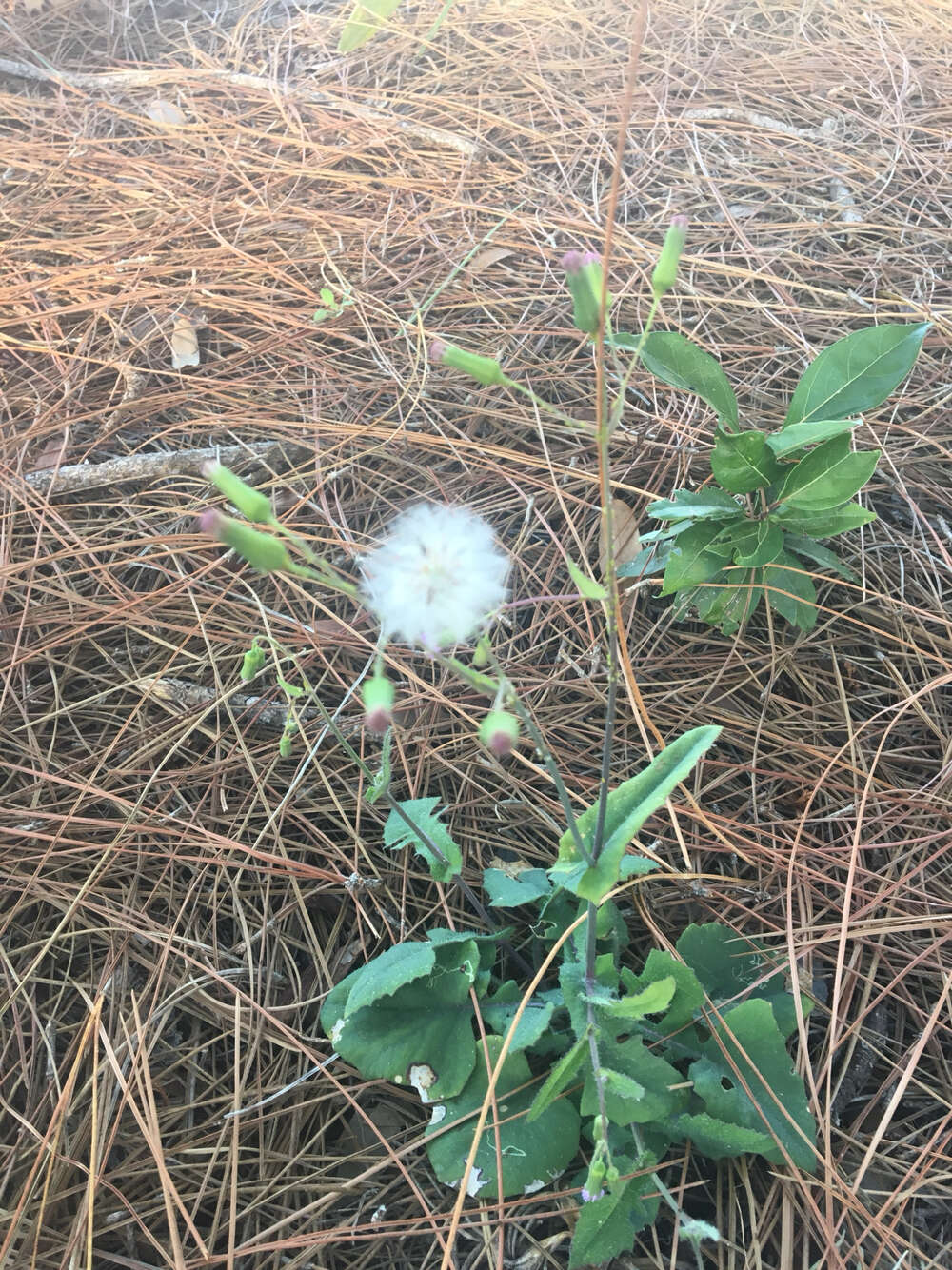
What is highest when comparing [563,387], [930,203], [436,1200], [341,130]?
[930,203]

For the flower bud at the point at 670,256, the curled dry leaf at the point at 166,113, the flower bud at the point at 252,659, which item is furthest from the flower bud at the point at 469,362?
the curled dry leaf at the point at 166,113

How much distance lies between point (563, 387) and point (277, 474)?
29.0 inches

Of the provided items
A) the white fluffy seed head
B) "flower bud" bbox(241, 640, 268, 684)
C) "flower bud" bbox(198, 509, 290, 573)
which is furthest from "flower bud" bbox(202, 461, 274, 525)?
"flower bud" bbox(241, 640, 268, 684)

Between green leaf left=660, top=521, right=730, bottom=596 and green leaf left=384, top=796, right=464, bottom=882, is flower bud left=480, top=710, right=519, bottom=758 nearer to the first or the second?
green leaf left=384, top=796, right=464, bottom=882

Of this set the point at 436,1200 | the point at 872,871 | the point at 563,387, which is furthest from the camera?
the point at 563,387

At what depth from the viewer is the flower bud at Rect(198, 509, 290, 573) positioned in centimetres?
81

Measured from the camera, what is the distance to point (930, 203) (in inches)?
95.8

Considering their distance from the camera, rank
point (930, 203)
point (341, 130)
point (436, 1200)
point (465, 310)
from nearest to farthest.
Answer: point (436, 1200) < point (465, 310) < point (930, 203) < point (341, 130)

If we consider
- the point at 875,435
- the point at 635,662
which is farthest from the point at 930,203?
the point at 635,662

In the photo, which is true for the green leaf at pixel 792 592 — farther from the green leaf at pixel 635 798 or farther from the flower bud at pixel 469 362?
the flower bud at pixel 469 362

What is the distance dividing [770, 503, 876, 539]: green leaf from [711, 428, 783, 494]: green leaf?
0.21 ft

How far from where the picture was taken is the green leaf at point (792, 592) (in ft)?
5.05

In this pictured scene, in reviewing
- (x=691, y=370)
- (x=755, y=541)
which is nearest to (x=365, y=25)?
(x=691, y=370)

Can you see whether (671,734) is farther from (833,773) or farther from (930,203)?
(930,203)
